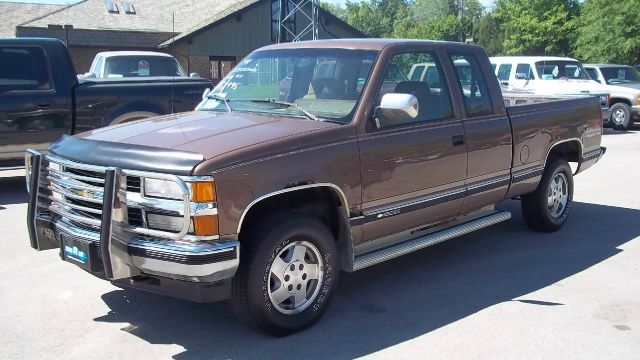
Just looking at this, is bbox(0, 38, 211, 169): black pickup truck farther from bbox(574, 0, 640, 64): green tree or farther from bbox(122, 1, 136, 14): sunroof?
bbox(574, 0, 640, 64): green tree

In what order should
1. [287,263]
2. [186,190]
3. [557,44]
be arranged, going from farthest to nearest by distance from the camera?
[557,44], [287,263], [186,190]

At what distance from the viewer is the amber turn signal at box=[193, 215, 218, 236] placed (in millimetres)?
3875

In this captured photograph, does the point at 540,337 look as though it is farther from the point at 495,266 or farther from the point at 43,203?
the point at 43,203

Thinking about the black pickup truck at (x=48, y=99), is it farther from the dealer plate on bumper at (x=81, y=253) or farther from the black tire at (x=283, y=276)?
the black tire at (x=283, y=276)

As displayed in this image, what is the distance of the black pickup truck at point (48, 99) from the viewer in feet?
28.8

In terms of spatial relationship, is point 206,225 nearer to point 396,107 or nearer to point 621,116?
point 396,107

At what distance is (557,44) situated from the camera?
45000 mm

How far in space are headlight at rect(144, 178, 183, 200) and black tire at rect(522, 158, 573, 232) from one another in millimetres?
4349

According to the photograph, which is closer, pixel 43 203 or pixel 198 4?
pixel 43 203

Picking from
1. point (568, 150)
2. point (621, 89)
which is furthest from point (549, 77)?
point (568, 150)

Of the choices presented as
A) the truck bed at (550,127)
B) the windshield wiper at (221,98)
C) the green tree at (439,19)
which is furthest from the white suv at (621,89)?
the green tree at (439,19)

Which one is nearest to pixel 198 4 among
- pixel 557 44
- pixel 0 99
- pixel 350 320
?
pixel 557 44

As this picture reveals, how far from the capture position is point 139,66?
1441cm

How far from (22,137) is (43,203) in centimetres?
470
